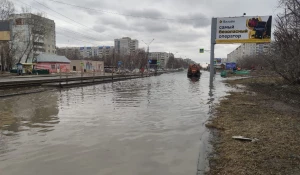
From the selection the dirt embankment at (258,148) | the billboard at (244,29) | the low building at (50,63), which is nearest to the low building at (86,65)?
the low building at (50,63)

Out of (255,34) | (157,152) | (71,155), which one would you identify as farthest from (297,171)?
(255,34)

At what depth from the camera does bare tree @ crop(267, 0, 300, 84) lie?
20161mm

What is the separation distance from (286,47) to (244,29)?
13.8 metres

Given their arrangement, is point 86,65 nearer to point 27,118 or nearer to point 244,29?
point 244,29

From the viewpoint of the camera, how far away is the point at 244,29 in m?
36.2

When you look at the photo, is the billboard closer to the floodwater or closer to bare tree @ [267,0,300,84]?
bare tree @ [267,0,300,84]

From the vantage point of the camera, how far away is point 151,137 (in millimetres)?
7375

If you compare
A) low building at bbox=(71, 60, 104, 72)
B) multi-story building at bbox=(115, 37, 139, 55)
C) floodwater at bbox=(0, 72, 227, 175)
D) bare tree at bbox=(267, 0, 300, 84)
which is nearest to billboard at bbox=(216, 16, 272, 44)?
bare tree at bbox=(267, 0, 300, 84)

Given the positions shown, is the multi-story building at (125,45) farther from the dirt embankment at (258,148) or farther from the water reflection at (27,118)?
the dirt embankment at (258,148)

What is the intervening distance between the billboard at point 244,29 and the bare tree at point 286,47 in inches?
353

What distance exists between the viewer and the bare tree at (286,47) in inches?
794

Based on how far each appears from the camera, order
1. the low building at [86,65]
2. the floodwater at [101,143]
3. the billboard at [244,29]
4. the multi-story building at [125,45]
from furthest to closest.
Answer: the multi-story building at [125,45] < the low building at [86,65] < the billboard at [244,29] < the floodwater at [101,143]

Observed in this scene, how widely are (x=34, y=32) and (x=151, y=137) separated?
Answer: 62.5 meters

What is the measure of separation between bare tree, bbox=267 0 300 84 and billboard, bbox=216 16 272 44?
8977 millimetres
